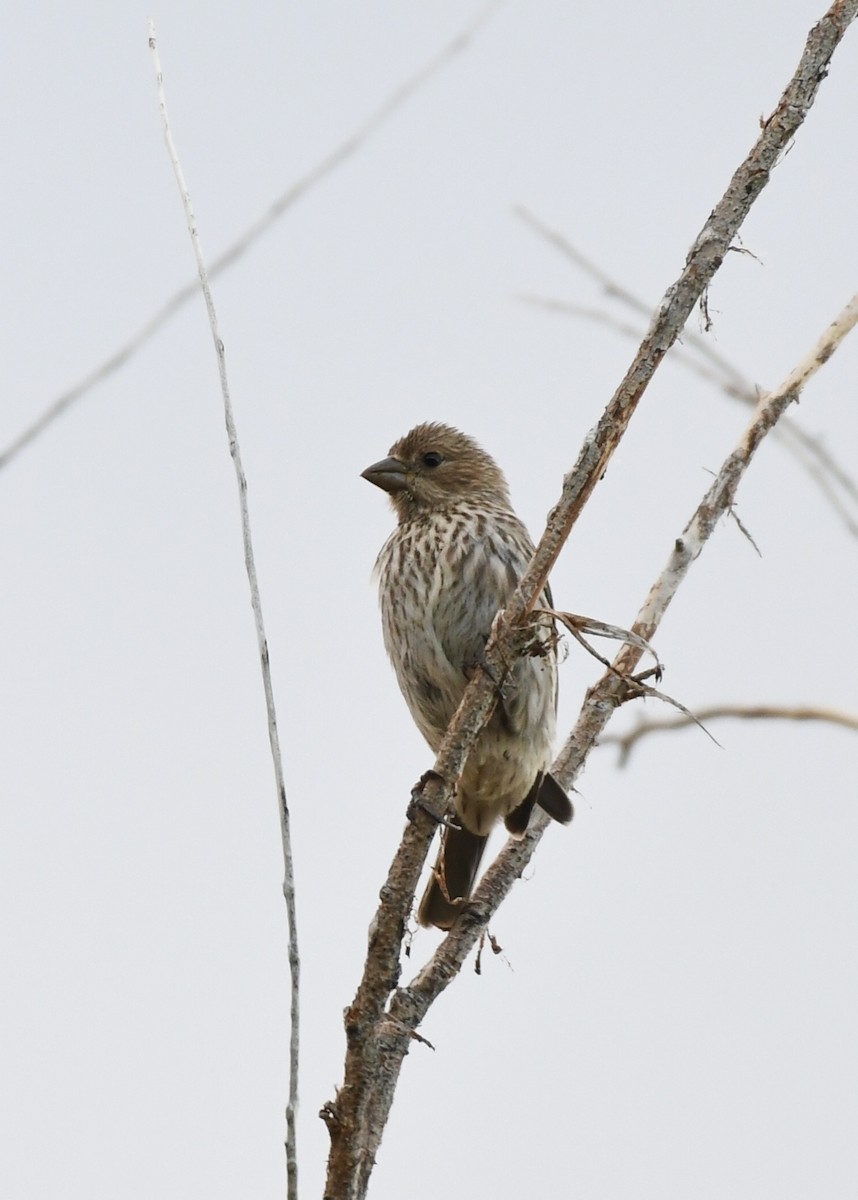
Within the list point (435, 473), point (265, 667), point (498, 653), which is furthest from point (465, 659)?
point (265, 667)

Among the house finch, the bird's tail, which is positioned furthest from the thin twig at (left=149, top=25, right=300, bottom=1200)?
the bird's tail

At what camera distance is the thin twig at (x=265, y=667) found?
2.07m

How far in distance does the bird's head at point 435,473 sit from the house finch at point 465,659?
1.5 inches

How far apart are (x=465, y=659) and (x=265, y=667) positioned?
87.0 inches

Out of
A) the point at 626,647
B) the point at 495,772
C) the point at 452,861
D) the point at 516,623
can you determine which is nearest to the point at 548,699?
the point at 495,772

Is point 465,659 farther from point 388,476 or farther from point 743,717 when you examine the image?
point 743,717

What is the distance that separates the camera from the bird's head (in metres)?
5.12

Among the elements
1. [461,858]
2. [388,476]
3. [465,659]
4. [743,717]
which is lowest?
[743,717]

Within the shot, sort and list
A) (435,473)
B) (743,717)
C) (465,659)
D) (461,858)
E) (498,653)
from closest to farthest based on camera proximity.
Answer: (743,717) → (498,653) → (465,659) → (461,858) → (435,473)

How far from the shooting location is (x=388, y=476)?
521cm

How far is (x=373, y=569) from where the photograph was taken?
4988mm

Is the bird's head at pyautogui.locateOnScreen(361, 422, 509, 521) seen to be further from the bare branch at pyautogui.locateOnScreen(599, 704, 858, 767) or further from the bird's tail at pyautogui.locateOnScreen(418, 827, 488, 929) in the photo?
the bare branch at pyautogui.locateOnScreen(599, 704, 858, 767)

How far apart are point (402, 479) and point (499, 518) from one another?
1.57 ft

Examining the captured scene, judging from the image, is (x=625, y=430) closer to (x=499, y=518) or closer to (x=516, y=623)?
(x=516, y=623)
